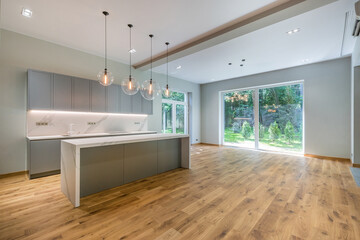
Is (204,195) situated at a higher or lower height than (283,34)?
lower

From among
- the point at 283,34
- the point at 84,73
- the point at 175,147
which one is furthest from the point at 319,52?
the point at 84,73

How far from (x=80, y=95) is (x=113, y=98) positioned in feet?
2.93

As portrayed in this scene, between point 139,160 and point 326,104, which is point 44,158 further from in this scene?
point 326,104

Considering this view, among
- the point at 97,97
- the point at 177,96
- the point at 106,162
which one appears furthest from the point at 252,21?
the point at 177,96

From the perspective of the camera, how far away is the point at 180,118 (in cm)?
800

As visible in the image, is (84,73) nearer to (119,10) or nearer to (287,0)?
(119,10)

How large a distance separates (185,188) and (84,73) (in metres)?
4.15

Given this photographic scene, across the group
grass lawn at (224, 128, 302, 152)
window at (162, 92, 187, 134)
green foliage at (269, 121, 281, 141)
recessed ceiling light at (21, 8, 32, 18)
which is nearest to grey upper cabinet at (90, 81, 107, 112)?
recessed ceiling light at (21, 8, 32, 18)

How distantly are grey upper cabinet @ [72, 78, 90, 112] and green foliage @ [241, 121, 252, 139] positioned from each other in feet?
19.9

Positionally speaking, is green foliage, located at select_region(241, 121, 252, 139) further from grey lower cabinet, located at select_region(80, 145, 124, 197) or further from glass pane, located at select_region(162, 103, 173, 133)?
grey lower cabinet, located at select_region(80, 145, 124, 197)

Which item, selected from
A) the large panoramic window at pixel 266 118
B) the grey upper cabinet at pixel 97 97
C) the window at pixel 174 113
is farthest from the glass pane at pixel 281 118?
the grey upper cabinet at pixel 97 97

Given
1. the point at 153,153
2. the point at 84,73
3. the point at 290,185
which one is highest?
the point at 84,73

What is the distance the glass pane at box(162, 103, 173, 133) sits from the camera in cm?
714

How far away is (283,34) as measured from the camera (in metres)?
3.59
